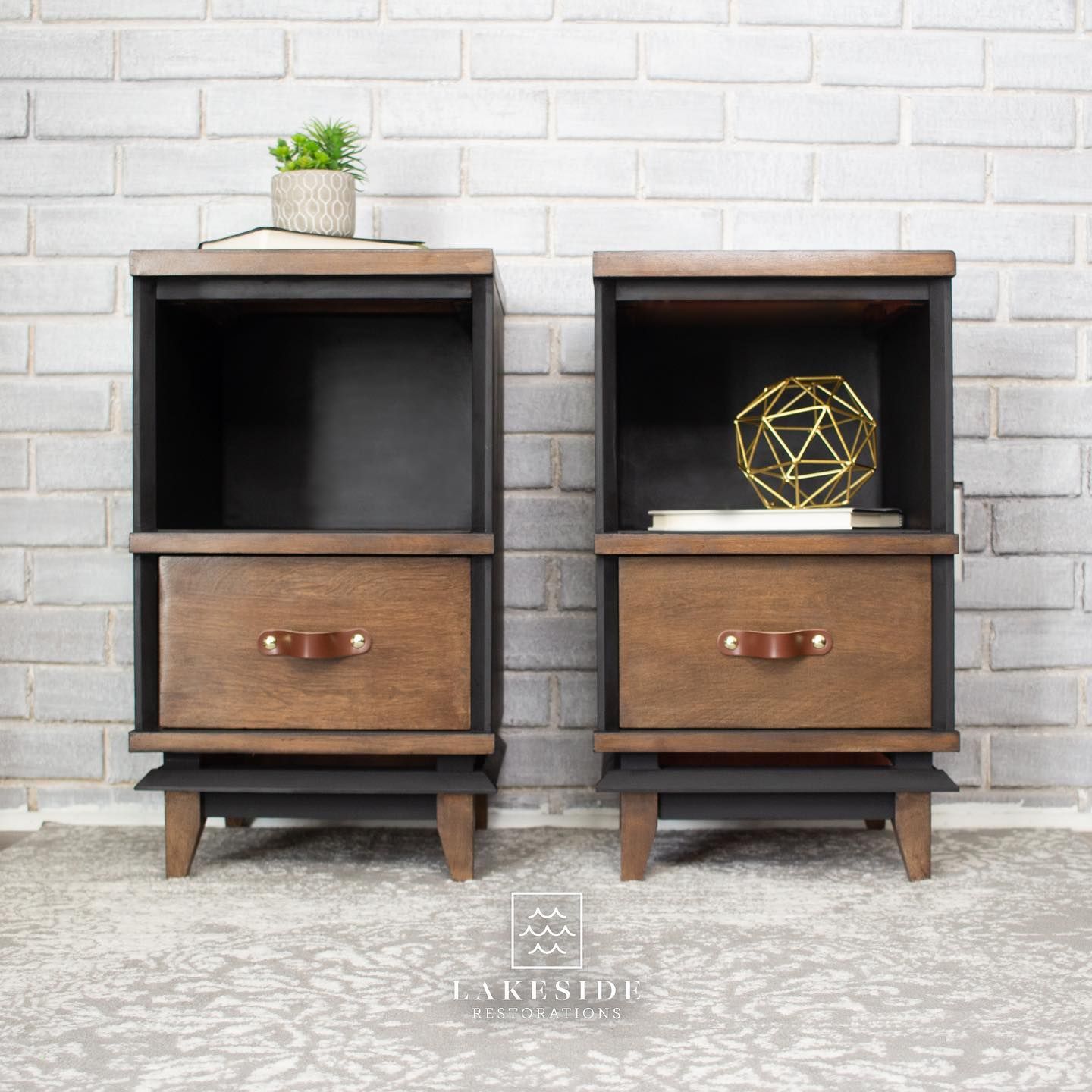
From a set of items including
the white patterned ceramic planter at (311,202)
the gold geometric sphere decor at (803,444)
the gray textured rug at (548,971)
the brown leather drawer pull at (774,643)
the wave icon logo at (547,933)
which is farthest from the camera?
the gold geometric sphere decor at (803,444)

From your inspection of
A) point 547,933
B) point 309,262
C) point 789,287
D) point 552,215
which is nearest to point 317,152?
point 309,262

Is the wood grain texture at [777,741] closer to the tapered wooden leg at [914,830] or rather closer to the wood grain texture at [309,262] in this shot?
the tapered wooden leg at [914,830]

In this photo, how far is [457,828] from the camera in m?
1.29

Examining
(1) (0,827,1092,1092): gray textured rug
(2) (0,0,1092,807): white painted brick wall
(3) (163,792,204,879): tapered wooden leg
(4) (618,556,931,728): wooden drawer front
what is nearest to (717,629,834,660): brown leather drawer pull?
(4) (618,556,931,728): wooden drawer front

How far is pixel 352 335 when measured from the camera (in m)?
1.61

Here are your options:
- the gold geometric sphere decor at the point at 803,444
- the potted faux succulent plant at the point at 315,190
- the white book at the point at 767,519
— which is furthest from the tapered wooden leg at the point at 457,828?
the potted faux succulent plant at the point at 315,190

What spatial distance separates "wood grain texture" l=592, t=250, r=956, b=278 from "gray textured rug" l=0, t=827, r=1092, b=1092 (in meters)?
0.72

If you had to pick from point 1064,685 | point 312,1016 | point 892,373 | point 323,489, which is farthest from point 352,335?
point 1064,685

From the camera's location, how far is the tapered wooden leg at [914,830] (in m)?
1.29

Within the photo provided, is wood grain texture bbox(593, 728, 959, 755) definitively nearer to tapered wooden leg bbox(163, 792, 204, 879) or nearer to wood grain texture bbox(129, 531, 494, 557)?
wood grain texture bbox(129, 531, 494, 557)

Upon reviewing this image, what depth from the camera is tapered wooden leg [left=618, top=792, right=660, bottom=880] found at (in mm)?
1293

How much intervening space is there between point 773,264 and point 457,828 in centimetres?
76

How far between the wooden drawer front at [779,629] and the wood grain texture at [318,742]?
0.21 metres

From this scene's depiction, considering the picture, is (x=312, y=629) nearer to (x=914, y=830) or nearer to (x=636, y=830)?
(x=636, y=830)
